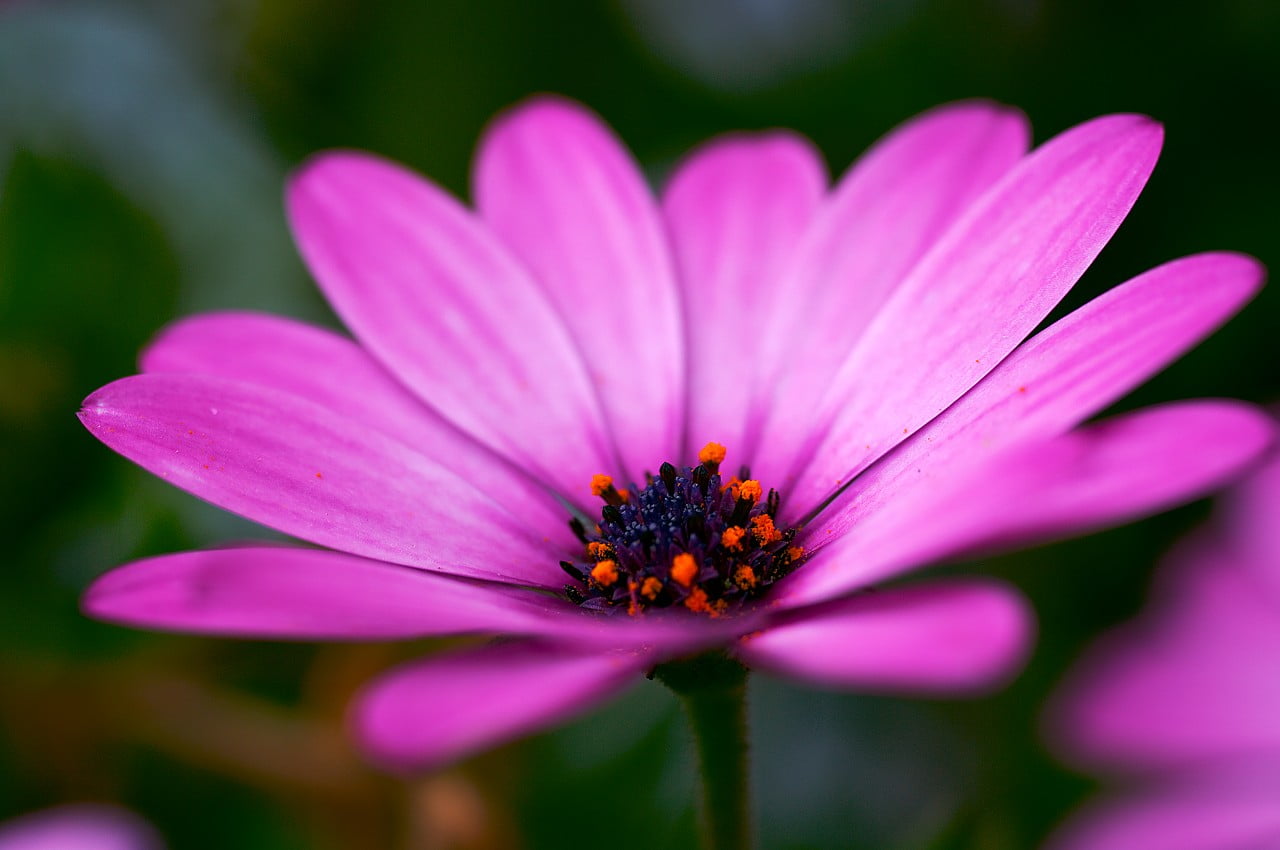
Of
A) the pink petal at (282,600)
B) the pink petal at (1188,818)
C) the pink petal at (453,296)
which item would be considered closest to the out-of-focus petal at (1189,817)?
the pink petal at (1188,818)

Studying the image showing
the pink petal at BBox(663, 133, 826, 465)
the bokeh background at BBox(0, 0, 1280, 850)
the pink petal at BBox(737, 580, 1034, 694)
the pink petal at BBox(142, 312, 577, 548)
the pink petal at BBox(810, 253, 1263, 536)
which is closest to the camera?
the pink petal at BBox(737, 580, 1034, 694)

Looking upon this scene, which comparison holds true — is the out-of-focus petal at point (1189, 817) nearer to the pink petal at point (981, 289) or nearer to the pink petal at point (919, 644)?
the pink petal at point (981, 289)

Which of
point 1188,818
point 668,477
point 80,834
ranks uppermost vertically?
point 668,477

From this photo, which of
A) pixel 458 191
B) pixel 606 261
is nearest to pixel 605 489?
pixel 606 261

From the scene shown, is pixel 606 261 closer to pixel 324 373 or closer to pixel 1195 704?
pixel 324 373

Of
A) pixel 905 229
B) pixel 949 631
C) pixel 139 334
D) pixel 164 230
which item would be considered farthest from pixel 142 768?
pixel 949 631

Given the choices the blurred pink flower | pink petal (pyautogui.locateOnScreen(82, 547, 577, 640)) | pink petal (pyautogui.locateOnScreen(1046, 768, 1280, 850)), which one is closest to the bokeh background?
pink petal (pyautogui.locateOnScreen(1046, 768, 1280, 850))

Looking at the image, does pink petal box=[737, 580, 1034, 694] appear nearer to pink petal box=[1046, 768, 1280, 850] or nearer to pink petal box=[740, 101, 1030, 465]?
pink petal box=[740, 101, 1030, 465]
